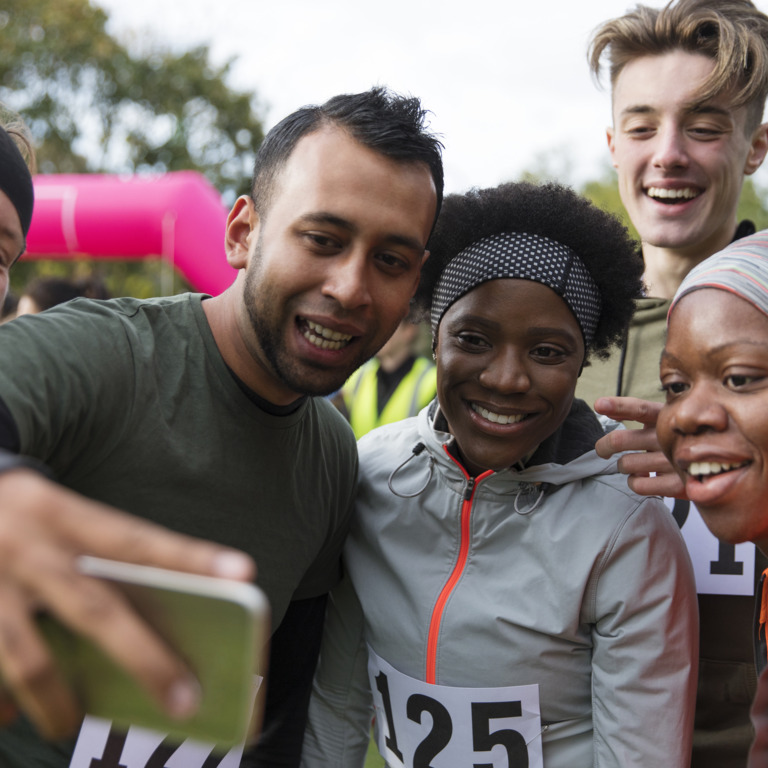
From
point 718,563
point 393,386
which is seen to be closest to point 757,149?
point 718,563

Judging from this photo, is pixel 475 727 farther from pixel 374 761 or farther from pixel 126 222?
pixel 126 222

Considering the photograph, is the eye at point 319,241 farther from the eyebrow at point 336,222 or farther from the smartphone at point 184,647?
the smartphone at point 184,647

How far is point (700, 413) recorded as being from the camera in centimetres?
173

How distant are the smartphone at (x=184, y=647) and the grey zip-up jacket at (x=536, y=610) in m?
1.45

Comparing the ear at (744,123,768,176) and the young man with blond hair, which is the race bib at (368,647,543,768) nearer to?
the young man with blond hair

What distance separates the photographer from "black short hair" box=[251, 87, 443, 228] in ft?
6.59

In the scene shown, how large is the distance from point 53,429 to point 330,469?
87 centimetres

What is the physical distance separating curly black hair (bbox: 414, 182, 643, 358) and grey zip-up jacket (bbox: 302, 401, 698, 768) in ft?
1.35

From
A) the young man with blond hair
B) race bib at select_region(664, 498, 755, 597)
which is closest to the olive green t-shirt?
race bib at select_region(664, 498, 755, 597)

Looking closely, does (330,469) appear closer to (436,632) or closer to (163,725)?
(436,632)

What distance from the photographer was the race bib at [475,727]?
2.06 metres

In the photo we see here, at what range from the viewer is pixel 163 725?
0.76 m

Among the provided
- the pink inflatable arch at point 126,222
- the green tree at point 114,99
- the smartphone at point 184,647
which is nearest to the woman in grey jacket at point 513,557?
the smartphone at point 184,647

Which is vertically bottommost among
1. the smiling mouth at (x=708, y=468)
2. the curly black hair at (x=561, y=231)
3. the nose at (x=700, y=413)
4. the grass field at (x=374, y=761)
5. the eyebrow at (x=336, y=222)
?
the grass field at (x=374, y=761)
